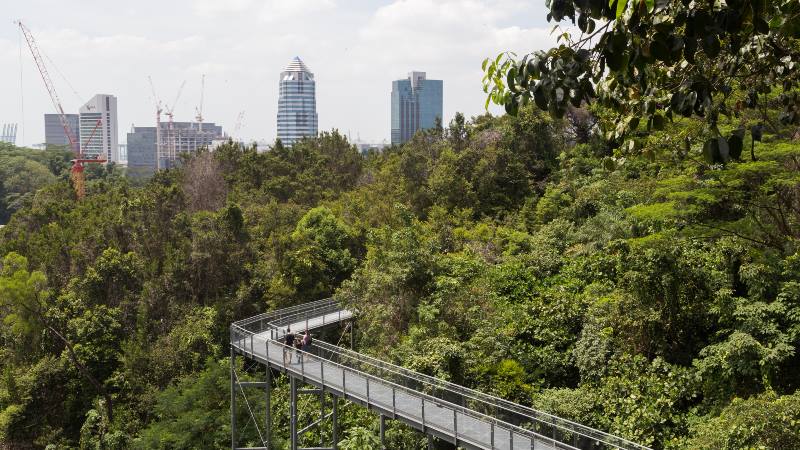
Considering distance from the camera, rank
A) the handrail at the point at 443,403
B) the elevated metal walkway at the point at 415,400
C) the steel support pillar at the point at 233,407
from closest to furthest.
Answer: the handrail at the point at 443,403
the elevated metal walkway at the point at 415,400
the steel support pillar at the point at 233,407

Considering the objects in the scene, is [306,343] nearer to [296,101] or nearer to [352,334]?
[352,334]

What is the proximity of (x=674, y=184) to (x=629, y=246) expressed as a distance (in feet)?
6.45

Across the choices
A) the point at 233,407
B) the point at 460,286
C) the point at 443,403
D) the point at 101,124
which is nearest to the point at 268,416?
the point at 233,407

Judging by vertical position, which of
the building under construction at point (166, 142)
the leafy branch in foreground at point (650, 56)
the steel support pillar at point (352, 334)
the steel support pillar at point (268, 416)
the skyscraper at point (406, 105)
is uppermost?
the skyscraper at point (406, 105)

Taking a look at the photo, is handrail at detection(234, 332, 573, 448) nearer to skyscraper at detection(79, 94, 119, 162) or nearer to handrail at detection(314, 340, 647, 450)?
handrail at detection(314, 340, 647, 450)

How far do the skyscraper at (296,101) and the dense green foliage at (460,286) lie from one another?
14740 centimetres

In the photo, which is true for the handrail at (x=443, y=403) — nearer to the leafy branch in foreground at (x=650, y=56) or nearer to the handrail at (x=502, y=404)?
the handrail at (x=502, y=404)

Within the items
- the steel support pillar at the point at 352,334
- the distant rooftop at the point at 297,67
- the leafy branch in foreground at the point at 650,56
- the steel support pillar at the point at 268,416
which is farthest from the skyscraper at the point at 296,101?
the leafy branch in foreground at the point at 650,56

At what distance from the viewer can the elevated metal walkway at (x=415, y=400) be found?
13.6 metres

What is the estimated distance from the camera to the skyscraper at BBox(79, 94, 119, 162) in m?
182

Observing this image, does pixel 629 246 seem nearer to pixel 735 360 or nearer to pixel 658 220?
pixel 658 220

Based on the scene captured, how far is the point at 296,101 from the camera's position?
19075 centimetres

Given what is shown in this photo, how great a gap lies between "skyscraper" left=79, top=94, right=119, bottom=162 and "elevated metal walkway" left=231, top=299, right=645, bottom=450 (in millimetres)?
173219

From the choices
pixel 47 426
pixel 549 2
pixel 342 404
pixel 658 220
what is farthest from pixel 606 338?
pixel 47 426
